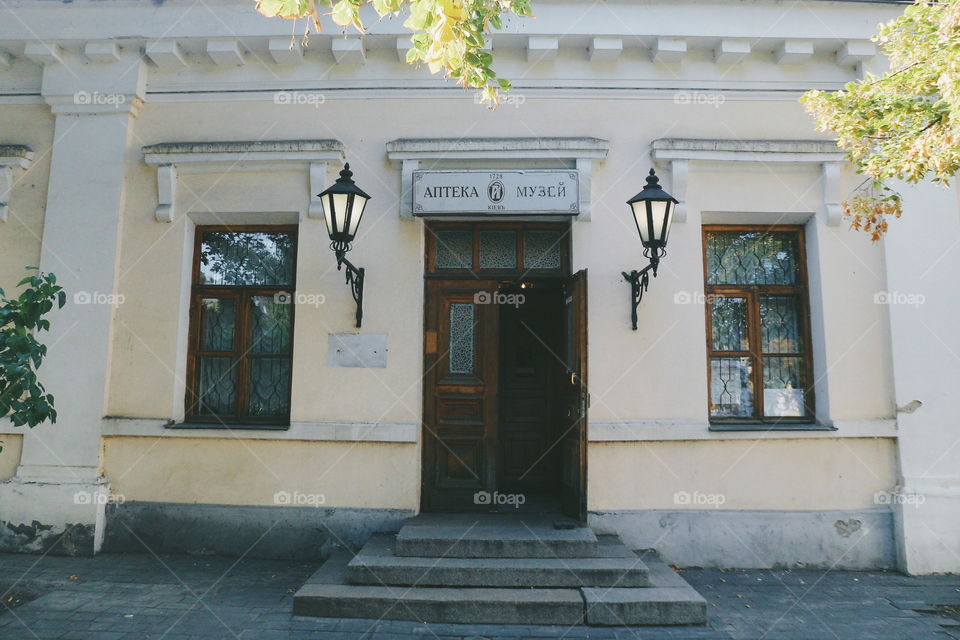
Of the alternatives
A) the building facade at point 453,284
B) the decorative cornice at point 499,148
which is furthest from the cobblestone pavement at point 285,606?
the decorative cornice at point 499,148

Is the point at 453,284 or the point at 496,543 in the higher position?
the point at 453,284

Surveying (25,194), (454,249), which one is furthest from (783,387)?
(25,194)

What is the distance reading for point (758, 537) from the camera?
5156mm

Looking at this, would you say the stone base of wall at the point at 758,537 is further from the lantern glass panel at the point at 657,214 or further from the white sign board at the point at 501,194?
the white sign board at the point at 501,194

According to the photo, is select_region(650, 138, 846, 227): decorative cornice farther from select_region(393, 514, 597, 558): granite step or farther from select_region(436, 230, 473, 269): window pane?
select_region(393, 514, 597, 558): granite step

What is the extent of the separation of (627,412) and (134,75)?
616 centimetres

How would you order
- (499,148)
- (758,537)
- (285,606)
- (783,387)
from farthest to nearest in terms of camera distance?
(783,387), (499,148), (758,537), (285,606)

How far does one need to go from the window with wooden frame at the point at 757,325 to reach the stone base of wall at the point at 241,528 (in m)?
3.50

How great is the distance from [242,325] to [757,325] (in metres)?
5.35

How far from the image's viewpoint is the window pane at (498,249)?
570 cm

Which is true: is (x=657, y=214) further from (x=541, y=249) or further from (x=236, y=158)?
(x=236, y=158)

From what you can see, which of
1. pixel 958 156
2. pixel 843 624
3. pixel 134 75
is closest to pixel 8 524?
pixel 134 75

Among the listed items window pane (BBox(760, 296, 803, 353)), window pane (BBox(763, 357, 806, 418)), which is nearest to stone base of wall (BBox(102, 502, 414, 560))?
window pane (BBox(763, 357, 806, 418))

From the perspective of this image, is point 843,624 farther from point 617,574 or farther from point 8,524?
point 8,524
